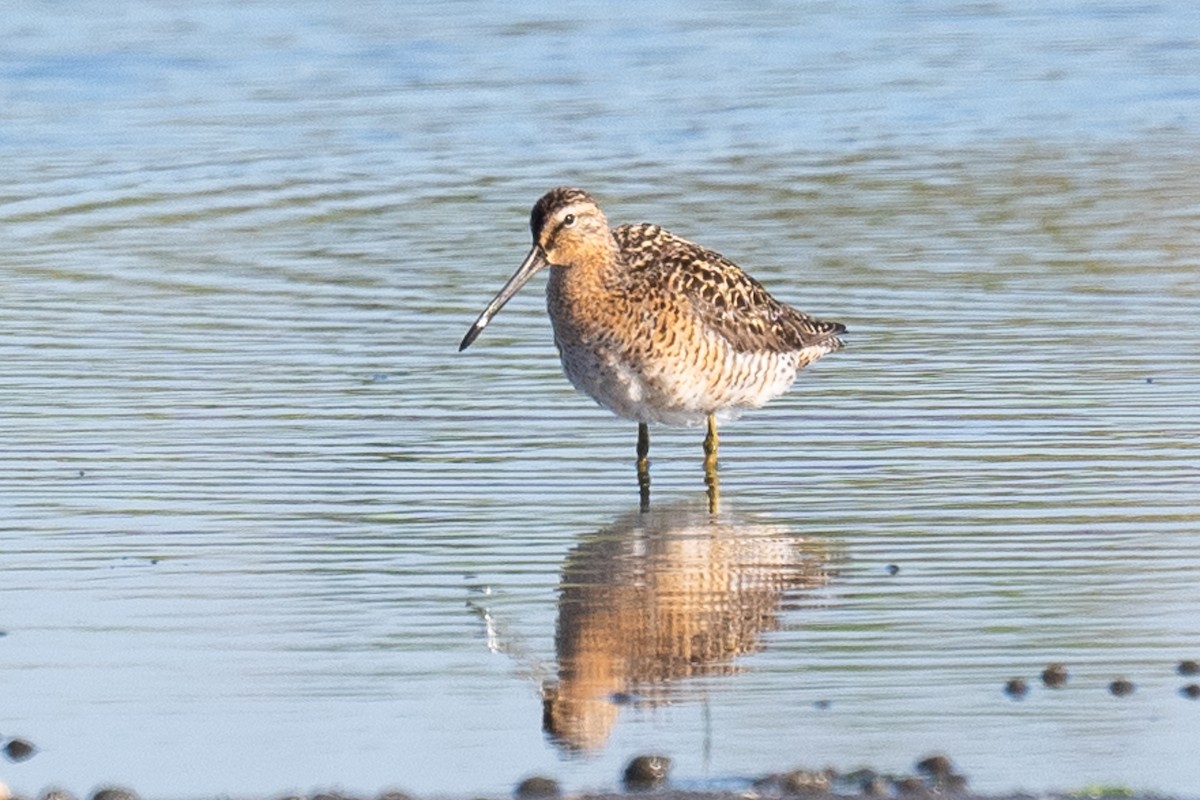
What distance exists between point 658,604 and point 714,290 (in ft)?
8.30

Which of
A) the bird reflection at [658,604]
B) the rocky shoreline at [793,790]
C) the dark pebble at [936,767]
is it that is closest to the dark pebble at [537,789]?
the rocky shoreline at [793,790]

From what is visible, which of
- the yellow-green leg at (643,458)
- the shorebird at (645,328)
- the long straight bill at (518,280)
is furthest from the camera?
the long straight bill at (518,280)

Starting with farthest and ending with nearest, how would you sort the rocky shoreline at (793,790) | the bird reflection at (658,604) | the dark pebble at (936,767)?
1. the bird reflection at (658,604)
2. the dark pebble at (936,767)
3. the rocky shoreline at (793,790)

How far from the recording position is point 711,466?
985 centimetres

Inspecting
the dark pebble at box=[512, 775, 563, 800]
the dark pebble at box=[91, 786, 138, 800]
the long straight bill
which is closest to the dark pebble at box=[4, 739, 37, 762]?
the dark pebble at box=[91, 786, 138, 800]

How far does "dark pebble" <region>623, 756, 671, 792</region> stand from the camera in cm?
614

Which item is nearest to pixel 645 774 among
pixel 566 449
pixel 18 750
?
pixel 18 750

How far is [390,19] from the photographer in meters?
23.0

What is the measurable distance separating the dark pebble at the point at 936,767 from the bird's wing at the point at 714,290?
406 centimetres

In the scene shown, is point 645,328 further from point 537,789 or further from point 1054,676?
point 537,789

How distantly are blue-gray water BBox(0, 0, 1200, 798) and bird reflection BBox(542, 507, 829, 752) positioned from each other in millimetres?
22

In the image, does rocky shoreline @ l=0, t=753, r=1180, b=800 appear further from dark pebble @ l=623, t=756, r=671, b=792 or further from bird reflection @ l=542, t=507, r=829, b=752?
bird reflection @ l=542, t=507, r=829, b=752

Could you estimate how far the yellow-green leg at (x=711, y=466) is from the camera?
935 centimetres

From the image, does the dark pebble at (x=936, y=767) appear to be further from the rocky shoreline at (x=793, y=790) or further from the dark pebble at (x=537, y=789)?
the dark pebble at (x=537, y=789)
